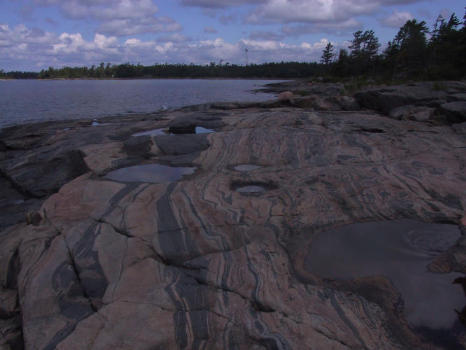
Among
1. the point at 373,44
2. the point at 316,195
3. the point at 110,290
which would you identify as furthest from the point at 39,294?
the point at 373,44

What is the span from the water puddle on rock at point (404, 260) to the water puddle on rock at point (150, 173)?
3896 mm

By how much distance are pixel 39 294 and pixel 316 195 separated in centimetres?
486

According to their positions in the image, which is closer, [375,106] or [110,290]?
[110,290]

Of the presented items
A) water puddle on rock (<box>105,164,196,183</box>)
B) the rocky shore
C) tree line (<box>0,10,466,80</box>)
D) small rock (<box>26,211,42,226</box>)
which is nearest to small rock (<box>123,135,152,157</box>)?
the rocky shore

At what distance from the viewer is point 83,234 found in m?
5.48

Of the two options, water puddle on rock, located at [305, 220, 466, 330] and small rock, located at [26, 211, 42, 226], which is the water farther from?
water puddle on rock, located at [305, 220, 466, 330]

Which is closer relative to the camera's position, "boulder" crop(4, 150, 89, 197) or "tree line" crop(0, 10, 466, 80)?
"boulder" crop(4, 150, 89, 197)

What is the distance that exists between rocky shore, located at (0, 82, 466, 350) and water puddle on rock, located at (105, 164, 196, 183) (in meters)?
0.03

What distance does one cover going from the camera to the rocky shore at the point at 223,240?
12.3ft

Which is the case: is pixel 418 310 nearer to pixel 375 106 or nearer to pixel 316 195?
pixel 316 195

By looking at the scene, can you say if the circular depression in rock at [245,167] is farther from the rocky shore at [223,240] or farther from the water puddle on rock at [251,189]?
the water puddle on rock at [251,189]

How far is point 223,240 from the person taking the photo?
210 inches

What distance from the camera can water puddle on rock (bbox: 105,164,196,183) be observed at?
780 centimetres

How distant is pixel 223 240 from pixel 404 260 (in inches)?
109
